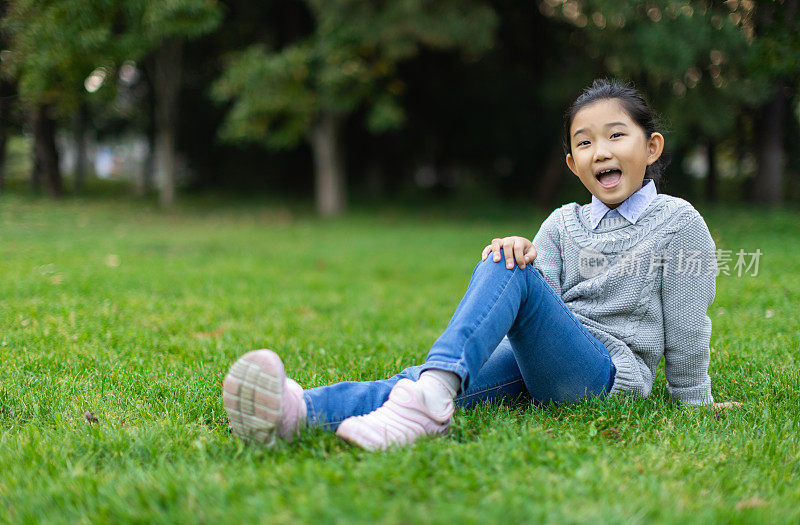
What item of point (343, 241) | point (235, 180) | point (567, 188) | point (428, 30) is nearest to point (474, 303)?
point (343, 241)

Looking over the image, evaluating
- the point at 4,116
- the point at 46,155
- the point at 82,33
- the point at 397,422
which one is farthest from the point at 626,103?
the point at 4,116

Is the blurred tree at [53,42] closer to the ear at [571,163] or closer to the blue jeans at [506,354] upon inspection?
the ear at [571,163]

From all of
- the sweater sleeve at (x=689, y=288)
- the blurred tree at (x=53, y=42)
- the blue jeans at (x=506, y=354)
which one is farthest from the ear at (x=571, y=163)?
the blurred tree at (x=53, y=42)

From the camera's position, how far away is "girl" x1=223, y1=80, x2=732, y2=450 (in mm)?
2285

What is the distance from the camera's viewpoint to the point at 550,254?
9.45 ft

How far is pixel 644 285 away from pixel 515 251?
23.9 inches

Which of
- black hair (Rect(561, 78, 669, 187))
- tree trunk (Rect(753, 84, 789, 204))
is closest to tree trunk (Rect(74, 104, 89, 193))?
tree trunk (Rect(753, 84, 789, 204))

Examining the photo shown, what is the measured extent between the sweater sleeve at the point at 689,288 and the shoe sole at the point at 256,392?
1.57m

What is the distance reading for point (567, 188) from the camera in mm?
21281

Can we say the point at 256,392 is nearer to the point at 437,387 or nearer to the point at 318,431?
the point at 318,431

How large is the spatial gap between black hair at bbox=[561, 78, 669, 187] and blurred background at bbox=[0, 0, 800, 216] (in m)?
4.34

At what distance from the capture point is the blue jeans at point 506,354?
91.2 inches

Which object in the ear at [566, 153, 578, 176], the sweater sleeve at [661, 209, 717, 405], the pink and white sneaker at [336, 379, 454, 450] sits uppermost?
the ear at [566, 153, 578, 176]

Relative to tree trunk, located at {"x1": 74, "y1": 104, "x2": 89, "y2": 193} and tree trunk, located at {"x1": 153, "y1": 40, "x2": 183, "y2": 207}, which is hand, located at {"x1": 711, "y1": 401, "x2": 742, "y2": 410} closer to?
tree trunk, located at {"x1": 153, "y1": 40, "x2": 183, "y2": 207}
